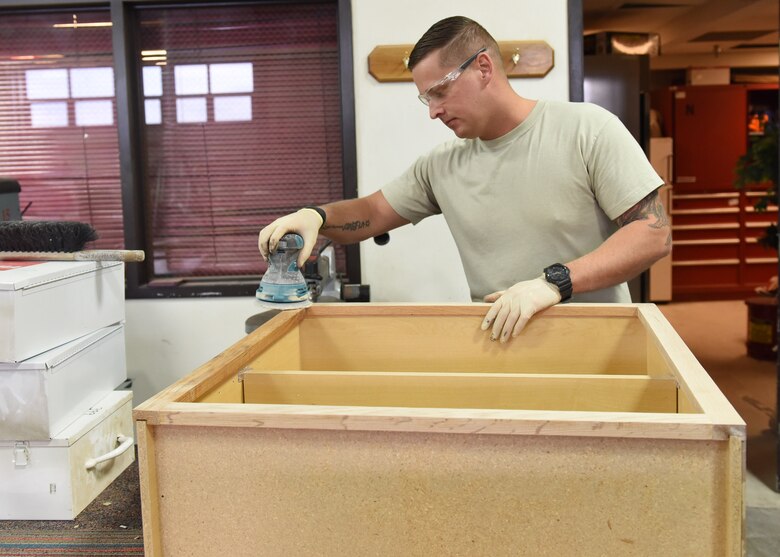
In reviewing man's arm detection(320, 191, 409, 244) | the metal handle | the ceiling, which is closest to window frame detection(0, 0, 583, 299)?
man's arm detection(320, 191, 409, 244)

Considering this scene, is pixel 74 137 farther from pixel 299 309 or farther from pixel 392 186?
pixel 299 309

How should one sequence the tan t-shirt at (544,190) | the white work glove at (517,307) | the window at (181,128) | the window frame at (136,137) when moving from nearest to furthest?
the white work glove at (517,307) → the tan t-shirt at (544,190) → the window frame at (136,137) → the window at (181,128)

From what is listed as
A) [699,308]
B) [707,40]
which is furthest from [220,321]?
[707,40]

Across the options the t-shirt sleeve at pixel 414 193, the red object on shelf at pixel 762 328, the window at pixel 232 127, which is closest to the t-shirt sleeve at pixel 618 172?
the t-shirt sleeve at pixel 414 193

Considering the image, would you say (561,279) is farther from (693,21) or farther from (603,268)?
(693,21)

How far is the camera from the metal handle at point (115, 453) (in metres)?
1.42

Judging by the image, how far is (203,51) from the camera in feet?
10.5

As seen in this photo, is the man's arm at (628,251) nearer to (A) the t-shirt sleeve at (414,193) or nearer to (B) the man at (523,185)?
(B) the man at (523,185)

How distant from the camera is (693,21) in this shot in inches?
247

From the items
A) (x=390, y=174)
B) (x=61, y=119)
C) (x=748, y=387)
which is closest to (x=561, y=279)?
(x=390, y=174)

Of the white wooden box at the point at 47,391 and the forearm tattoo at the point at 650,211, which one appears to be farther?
the forearm tattoo at the point at 650,211

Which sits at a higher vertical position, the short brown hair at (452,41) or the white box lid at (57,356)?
the short brown hair at (452,41)

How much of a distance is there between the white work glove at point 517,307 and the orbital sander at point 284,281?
0.38 meters

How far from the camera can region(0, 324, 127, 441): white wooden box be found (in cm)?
134
